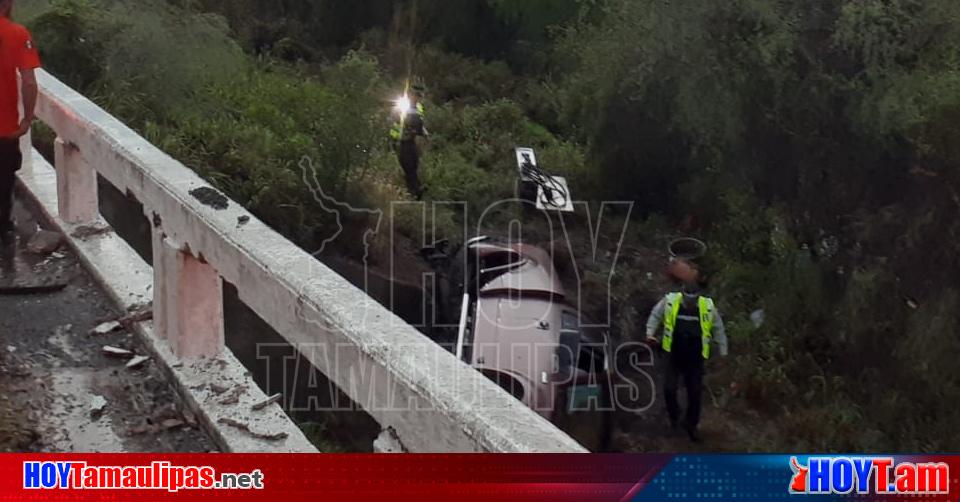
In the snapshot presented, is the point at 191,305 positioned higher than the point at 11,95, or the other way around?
the point at 11,95

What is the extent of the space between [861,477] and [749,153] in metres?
6.53

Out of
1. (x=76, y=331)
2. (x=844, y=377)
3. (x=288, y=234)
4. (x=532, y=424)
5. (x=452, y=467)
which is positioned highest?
(x=532, y=424)

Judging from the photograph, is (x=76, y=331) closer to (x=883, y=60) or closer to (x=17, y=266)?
(x=17, y=266)

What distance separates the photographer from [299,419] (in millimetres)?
4129

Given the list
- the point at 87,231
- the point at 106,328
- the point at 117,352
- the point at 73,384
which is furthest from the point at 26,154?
the point at 73,384

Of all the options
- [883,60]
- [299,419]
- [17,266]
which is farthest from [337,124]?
[17,266]

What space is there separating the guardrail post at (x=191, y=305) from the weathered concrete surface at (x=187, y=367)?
0.04 m

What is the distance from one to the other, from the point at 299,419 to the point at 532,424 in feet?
8.91

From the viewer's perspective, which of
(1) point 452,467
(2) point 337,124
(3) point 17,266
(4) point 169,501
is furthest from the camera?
(2) point 337,124

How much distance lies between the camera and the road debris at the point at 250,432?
2.29 m

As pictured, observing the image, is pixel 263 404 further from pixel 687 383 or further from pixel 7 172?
pixel 687 383

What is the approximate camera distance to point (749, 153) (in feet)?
27.5

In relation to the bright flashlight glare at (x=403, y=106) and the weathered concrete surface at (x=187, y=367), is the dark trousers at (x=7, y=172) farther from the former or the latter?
the bright flashlight glare at (x=403, y=106)

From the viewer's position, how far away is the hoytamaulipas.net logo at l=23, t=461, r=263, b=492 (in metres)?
2.03
